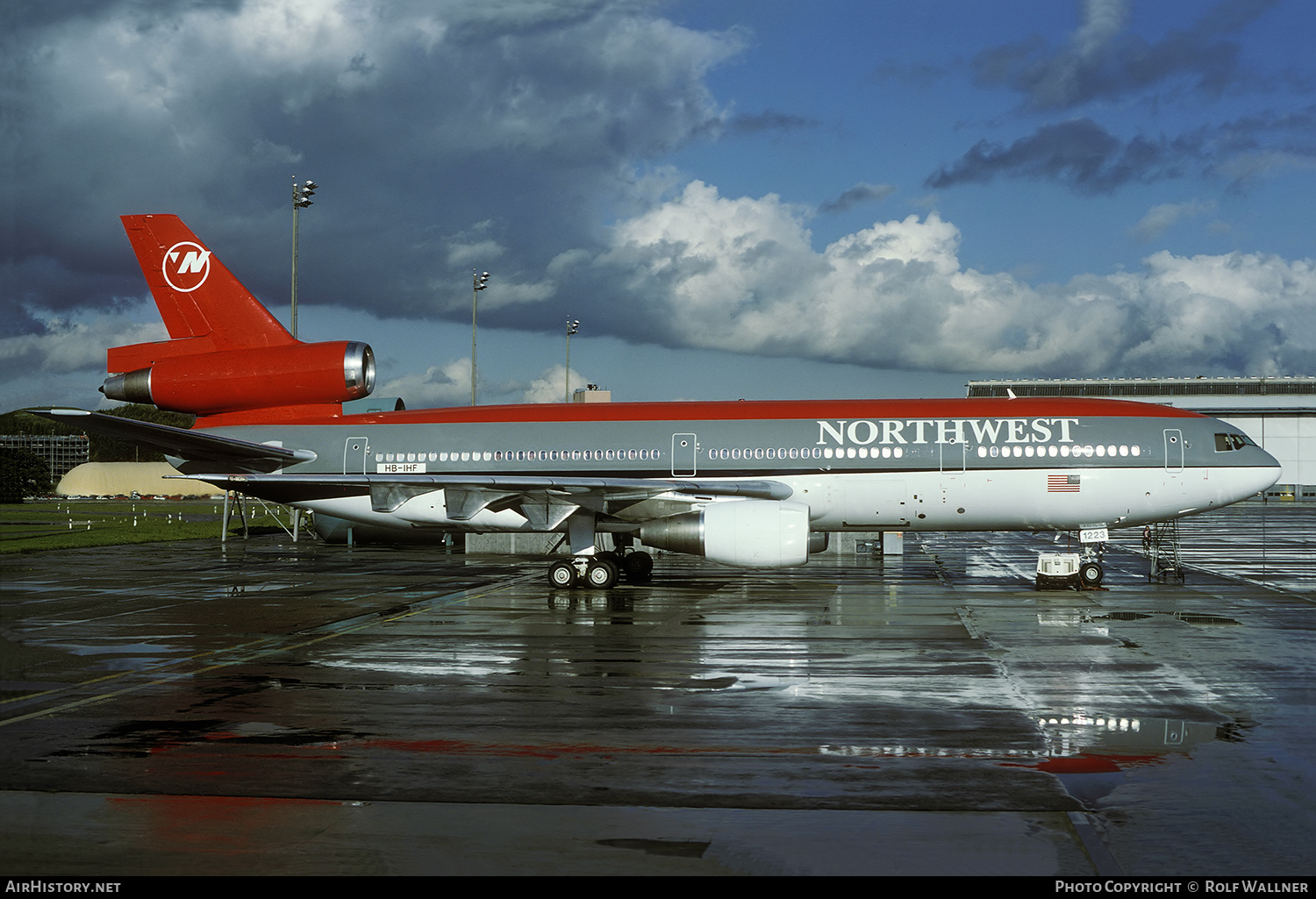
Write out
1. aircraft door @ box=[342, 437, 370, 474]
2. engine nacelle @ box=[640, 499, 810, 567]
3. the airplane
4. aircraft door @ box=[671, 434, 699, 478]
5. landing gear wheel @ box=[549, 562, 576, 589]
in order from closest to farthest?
engine nacelle @ box=[640, 499, 810, 567] → landing gear wheel @ box=[549, 562, 576, 589] → the airplane → aircraft door @ box=[671, 434, 699, 478] → aircraft door @ box=[342, 437, 370, 474]

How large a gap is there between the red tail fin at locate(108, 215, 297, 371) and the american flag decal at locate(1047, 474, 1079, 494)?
1943 centimetres

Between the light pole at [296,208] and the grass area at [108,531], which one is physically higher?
the light pole at [296,208]

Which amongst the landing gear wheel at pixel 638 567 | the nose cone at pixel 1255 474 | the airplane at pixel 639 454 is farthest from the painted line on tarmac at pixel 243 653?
the nose cone at pixel 1255 474

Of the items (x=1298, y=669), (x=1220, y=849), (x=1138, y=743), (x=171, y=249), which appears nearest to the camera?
(x=1220, y=849)

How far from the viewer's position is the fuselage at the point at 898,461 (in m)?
25.6

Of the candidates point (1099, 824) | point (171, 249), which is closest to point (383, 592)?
point (171, 249)

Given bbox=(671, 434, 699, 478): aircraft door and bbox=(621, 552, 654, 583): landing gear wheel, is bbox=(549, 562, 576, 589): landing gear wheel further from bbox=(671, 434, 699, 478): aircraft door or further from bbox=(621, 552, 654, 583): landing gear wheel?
bbox=(671, 434, 699, 478): aircraft door

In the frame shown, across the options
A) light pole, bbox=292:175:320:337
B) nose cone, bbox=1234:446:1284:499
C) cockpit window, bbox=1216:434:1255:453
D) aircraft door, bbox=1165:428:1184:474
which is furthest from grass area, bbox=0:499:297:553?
nose cone, bbox=1234:446:1284:499

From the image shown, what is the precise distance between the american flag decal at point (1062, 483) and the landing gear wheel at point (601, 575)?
10.5 m

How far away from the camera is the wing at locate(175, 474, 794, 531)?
947 inches

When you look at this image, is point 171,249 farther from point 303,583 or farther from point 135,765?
point 135,765

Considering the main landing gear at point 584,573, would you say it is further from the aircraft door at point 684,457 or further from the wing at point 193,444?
the wing at point 193,444

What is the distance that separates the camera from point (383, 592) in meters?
25.0

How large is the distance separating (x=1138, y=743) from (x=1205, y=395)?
111977mm
